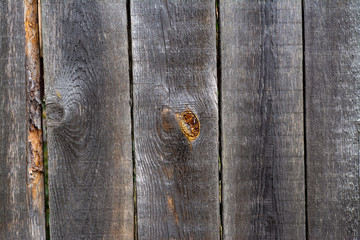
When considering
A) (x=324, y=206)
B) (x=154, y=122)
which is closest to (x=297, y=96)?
(x=324, y=206)

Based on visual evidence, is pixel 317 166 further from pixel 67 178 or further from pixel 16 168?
pixel 16 168

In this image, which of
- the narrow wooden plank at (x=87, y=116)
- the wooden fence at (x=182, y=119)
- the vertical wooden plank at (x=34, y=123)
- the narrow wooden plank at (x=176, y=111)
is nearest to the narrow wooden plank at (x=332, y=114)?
the wooden fence at (x=182, y=119)

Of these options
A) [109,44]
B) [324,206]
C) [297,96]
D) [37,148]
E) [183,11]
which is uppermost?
[183,11]

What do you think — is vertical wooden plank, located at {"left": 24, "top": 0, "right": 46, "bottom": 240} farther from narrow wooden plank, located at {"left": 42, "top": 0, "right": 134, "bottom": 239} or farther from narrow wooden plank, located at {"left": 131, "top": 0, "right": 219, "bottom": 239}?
narrow wooden plank, located at {"left": 131, "top": 0, "right": 219, "bottom": 239}

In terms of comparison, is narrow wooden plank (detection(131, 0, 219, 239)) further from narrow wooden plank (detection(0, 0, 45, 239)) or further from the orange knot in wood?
narrow wooden plank (detection(0, 0, 45, 239))

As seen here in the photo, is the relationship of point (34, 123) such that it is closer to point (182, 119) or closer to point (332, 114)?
point (182, 119)

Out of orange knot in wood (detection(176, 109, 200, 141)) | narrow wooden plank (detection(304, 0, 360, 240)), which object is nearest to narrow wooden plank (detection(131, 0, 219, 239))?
orange knot in wood (detection(176, 109, 200, 141))

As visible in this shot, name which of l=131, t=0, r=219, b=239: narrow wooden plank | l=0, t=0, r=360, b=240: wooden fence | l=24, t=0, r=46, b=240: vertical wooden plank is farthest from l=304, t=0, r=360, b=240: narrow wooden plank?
l=24, t=0, r=46, b=240: vertical wooden plank
